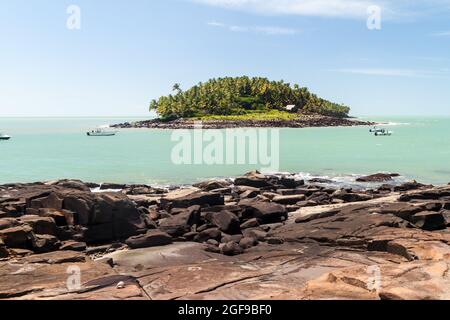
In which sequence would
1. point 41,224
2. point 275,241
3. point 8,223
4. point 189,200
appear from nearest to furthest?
point 8,223
point 275,241
point 41,224
point 189,200

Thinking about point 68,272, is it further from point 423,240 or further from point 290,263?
point 423,240

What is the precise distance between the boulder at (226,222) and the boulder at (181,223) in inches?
38.8

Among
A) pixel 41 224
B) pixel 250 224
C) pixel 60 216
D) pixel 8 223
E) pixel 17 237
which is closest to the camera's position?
pixel 17 237

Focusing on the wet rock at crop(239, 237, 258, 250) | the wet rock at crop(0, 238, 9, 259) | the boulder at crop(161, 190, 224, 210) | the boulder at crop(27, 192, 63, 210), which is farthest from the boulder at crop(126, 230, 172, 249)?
the boulder at crop(161, 190, 224, 210)

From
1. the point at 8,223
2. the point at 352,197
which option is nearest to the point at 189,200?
the point at 8,223

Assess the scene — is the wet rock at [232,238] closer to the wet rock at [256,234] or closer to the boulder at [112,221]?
the wet rock at [256,234]

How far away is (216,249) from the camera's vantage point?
58.4 feet

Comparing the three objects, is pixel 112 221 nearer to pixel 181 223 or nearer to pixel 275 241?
pixel 181 223

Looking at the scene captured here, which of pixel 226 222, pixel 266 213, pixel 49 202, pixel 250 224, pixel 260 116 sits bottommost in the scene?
pixel 250 224

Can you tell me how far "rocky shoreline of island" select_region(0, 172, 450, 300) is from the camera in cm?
1120

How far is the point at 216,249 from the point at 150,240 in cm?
286

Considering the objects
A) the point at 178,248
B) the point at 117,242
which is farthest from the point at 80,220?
the point at 178,248

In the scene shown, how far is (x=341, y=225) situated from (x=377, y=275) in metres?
8.86

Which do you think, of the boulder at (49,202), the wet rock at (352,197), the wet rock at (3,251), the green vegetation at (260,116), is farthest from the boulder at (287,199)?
the green vegetation at (260,116)
